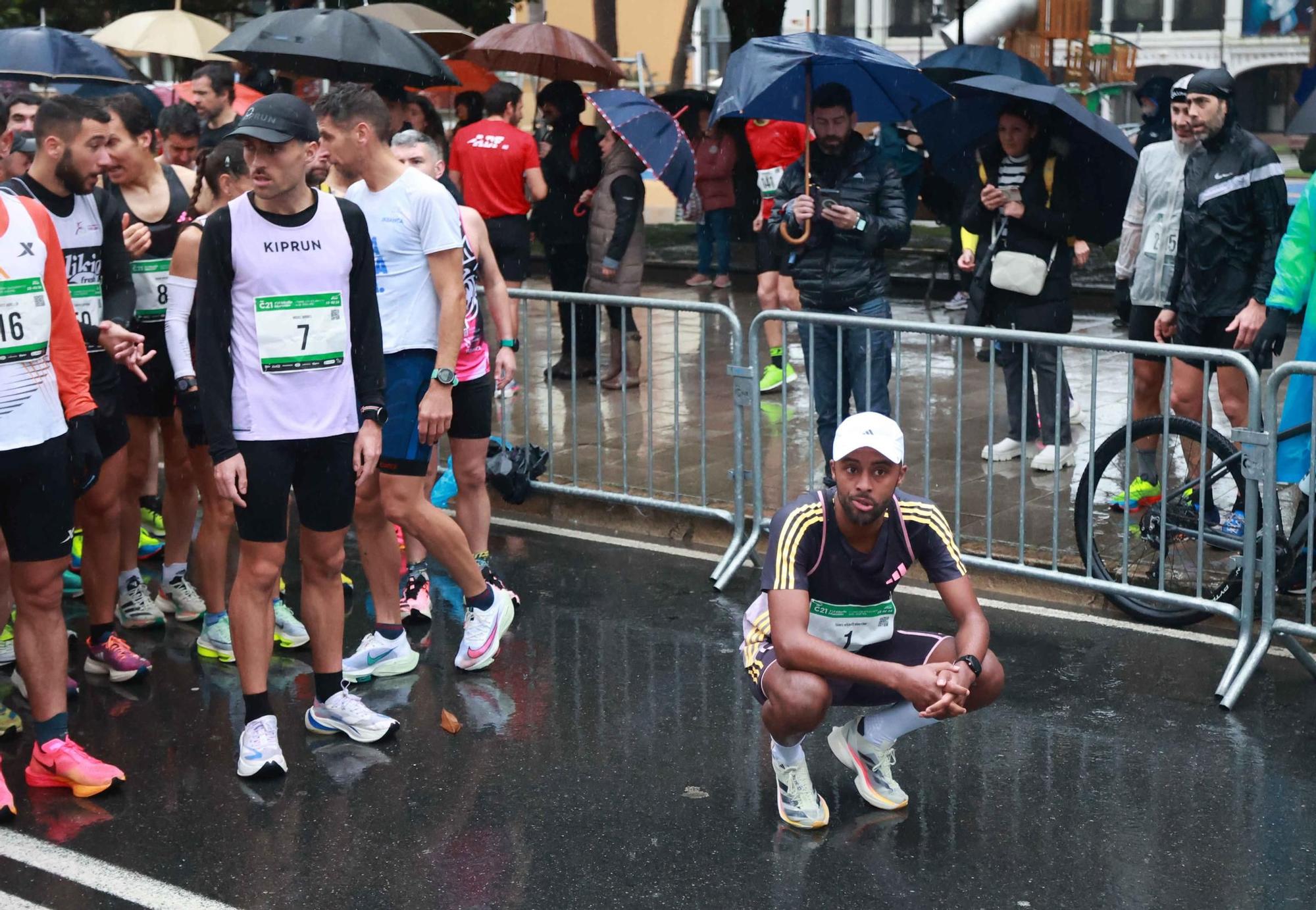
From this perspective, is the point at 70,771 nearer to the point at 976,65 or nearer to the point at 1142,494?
the point at 1142,494

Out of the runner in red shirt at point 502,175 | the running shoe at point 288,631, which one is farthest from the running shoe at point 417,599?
the runner in red shirt at point 502,175

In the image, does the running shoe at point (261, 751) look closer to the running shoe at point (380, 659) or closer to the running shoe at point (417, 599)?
the running shoe at point (380, 659)

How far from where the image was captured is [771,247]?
9.26 m

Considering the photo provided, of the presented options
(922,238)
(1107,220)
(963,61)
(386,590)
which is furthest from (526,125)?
(386,590)

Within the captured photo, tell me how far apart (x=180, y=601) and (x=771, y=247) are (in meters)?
4.00

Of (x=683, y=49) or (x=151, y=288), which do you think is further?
(x=683, y=49)

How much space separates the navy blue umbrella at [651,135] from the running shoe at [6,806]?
6.26m

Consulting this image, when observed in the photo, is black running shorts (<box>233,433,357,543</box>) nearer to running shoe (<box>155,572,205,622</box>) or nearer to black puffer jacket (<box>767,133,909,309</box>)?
running shoe (<box>155,572,205,622</box>)

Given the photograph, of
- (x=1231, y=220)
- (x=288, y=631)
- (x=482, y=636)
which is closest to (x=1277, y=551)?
(x=1231, y=220)

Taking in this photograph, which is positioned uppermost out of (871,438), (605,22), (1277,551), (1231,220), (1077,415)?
(605,22)

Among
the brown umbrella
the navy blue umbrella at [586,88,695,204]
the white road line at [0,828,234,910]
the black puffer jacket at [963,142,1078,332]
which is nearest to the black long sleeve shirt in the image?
the white road line at [0,828,234,910]

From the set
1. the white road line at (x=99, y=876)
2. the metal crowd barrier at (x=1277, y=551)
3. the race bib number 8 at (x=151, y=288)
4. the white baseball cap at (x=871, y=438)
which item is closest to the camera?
the white road line at (x=99, y=876)

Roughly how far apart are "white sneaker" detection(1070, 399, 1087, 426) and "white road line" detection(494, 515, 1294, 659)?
95.9 inches

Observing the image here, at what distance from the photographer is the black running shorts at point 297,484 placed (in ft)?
16.7
